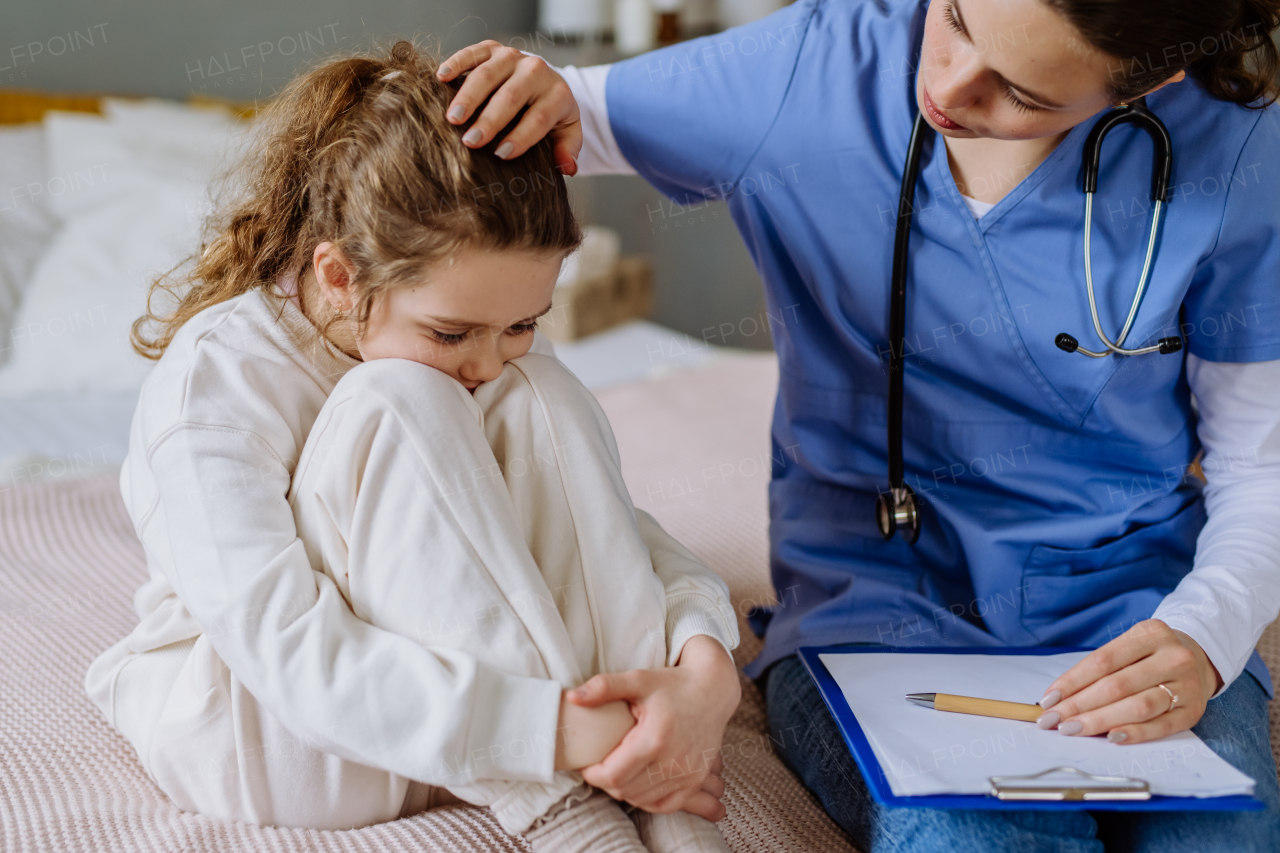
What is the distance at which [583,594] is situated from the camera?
717mm

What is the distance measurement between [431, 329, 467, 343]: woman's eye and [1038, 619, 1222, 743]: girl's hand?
0.50m

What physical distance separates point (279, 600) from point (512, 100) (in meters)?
0.39

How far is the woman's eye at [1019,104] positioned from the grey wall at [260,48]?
3.32 feet

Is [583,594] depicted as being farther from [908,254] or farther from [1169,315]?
[1169,315]

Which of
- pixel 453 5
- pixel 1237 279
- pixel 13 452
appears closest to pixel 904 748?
pixel 1237 279

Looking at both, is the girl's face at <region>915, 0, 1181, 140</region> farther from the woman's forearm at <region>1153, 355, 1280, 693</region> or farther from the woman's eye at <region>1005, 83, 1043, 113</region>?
the woman's forearm at <region>1153, 355, 1280, 693</region>

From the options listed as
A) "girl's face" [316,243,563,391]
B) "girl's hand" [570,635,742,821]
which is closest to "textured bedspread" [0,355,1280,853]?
"girl's hand" [570,635,742,821]

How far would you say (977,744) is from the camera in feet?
2.27

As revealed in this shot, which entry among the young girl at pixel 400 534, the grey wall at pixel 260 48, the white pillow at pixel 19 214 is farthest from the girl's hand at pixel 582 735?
the white pillow at pixel 19 214

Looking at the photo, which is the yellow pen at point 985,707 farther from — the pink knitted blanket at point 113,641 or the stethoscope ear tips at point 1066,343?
the stethoscope ear tips at point 1066,343

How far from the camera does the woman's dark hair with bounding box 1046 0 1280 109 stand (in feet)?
2.16

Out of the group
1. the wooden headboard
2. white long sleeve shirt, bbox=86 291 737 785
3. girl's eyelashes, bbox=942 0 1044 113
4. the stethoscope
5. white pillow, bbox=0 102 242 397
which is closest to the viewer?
Result: white long sleeve shirt, bbox=86 291 737 785

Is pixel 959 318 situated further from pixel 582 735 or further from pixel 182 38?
pixel 182 38

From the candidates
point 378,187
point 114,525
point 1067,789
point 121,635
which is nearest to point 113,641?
point 121,635
